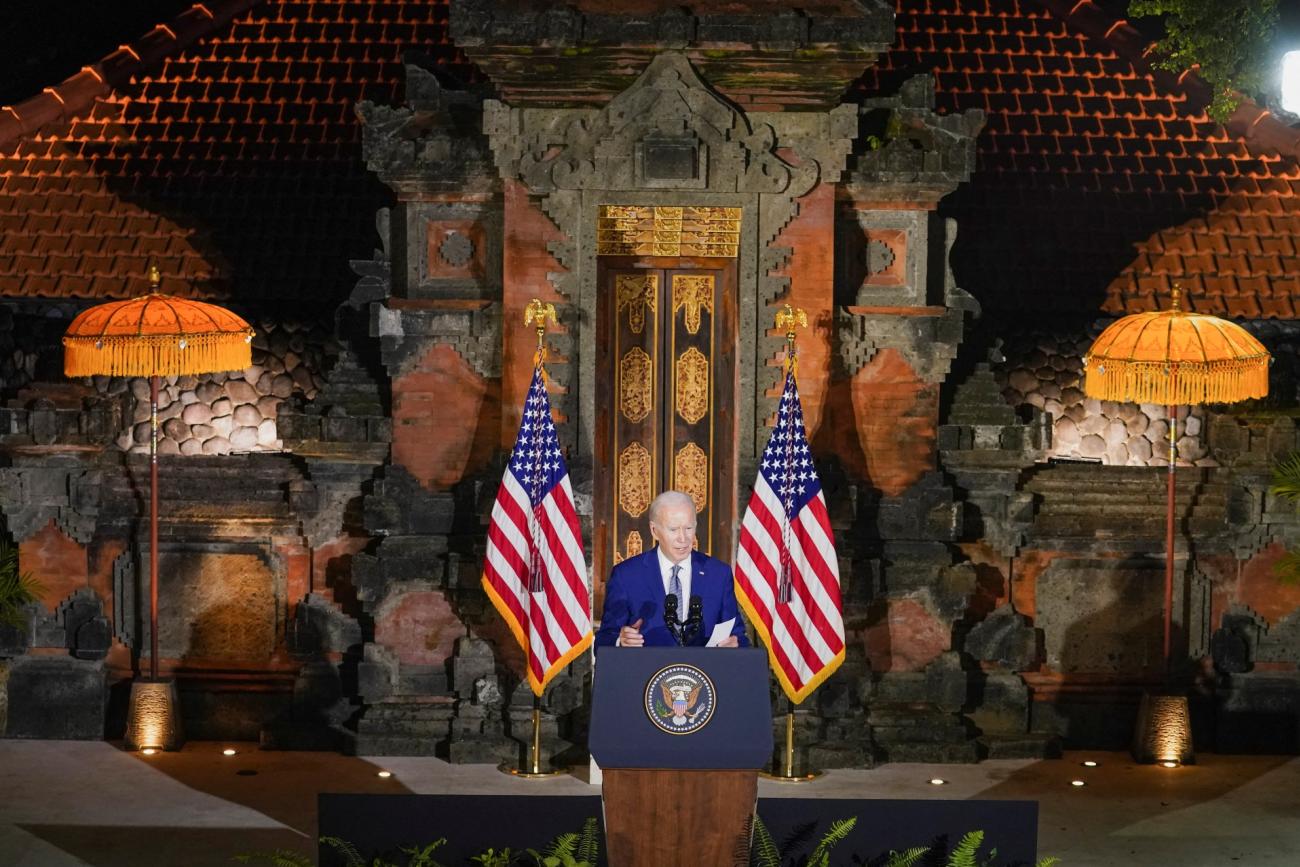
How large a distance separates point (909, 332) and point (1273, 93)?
5.78m

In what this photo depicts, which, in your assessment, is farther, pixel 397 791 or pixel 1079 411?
pixel 1079 411

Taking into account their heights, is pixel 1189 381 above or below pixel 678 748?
above

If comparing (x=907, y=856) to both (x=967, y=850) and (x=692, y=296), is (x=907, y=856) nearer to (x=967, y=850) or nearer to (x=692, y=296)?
(x=967, y=850)

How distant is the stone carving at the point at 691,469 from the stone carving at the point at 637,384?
0.40 metres

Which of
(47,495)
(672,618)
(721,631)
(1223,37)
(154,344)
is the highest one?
(1223,37)

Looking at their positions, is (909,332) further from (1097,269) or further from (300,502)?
(300,502)

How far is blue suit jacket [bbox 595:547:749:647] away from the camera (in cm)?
1085

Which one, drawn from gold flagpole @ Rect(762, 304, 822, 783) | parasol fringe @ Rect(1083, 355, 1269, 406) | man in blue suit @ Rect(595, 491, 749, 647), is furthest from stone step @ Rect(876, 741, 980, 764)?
man in blue suit @ Rect(595, 491, 749, 647)

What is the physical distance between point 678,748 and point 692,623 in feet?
3.15

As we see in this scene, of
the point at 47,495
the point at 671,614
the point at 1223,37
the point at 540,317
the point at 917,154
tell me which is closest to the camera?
the point at 671,614

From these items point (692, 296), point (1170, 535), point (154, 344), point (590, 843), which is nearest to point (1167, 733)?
point (1170, 535)

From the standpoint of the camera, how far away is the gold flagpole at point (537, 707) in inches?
578

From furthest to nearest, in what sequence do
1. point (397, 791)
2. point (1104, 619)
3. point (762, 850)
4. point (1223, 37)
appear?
point (1223, 37) < point (1104, 619) < point (397, 791) < point (762, 850)

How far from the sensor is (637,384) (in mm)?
15406
